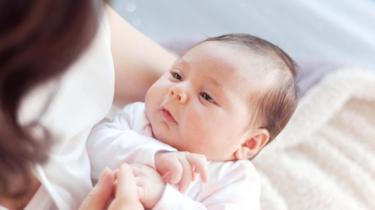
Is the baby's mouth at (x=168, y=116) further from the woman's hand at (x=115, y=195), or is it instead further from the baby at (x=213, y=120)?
the woman's hand at (x=115, y=195)

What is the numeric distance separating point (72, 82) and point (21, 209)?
0.13 m

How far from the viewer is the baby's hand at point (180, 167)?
71 cm

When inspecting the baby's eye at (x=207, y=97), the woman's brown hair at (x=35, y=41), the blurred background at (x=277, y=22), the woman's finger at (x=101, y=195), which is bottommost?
the blurred background at (x=277, y=22)

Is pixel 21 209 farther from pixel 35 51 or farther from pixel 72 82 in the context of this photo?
pixel 35 51

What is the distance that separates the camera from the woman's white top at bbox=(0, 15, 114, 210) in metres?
0.66

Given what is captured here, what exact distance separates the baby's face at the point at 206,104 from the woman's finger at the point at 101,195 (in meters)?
0.13

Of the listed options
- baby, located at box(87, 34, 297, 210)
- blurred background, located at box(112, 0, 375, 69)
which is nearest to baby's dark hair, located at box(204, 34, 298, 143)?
baby, located at box(87, 34, 297, 210)

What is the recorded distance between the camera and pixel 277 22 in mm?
1169

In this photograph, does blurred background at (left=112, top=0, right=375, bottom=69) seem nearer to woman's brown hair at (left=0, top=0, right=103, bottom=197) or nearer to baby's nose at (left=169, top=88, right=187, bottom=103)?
baby's nose at (left=169, top=88, right=187, bottom=103)

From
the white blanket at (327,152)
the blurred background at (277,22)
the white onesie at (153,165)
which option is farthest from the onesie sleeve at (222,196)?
the blurred background at (277,22)

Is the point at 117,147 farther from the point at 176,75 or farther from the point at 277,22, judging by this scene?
the point at 277,22

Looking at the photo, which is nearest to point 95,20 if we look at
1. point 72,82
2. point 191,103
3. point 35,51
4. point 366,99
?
point 35,51

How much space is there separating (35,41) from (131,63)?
45cm

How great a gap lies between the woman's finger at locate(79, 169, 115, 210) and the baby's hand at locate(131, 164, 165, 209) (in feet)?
0.09
